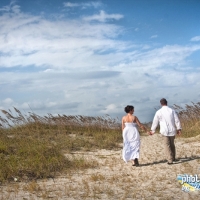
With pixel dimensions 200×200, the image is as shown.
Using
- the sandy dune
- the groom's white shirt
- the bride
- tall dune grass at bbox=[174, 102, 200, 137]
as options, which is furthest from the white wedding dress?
tall dune grass at bbox=[174, 102, 200, 137]

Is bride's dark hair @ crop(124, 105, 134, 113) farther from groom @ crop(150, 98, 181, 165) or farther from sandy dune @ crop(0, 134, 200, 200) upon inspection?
sandy dune @ crop(0, 134, 200, 200)

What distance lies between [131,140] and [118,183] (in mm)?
2222

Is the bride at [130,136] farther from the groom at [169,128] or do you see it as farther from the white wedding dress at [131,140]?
the groom at [169,128]

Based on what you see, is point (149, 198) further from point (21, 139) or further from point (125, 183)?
point (21, 139)

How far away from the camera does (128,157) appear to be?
388 inches

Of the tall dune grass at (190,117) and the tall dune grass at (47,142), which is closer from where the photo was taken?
the tall dune grass at (47,142)

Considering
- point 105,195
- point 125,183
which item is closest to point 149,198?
point 105,195

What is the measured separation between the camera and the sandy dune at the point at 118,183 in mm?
A: 6773

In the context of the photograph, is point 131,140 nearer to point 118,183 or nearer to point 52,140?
point 118,183

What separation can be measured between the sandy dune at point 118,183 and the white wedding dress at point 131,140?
35 cm

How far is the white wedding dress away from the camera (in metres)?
9.83

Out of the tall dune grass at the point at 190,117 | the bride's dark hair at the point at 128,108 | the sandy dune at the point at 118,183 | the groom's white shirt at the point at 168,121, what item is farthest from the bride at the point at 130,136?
the tall dune grass at the point at 190,117

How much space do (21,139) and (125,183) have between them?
634 cm

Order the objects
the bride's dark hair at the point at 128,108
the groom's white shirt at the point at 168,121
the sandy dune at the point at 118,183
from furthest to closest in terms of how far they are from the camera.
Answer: the bride's dark hair at the point at 128,108
the groom's white shirt at the point at 168,121
the sandy dune at the point at 118,183
